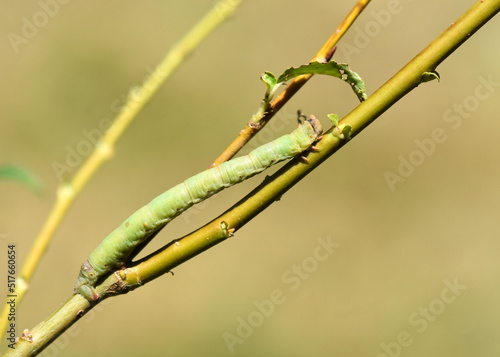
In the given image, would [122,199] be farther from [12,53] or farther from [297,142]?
[297,142]

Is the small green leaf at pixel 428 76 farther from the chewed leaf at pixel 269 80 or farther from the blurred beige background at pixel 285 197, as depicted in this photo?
the blurred beige background at pixel 285 197

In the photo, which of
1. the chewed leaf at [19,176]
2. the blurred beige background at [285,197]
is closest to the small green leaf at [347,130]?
the chewed leaf at [19,176]

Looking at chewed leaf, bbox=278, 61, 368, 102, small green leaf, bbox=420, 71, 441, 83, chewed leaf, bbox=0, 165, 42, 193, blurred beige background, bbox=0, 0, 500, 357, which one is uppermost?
blurred beige background, bbox=0, 0, 500, 357

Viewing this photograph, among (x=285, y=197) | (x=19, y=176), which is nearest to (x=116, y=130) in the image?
(x=19, y=176)

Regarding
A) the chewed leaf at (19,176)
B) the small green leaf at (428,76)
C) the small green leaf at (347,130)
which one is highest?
the chewed leaf at (19,176)

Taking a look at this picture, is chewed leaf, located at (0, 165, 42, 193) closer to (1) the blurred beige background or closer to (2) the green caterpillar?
(2) the green caterpillar

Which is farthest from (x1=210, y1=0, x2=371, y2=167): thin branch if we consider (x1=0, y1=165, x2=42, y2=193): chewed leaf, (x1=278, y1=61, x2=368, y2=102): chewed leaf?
(x1=0, y1=165, x2=42, y2=193): chewed leaf
